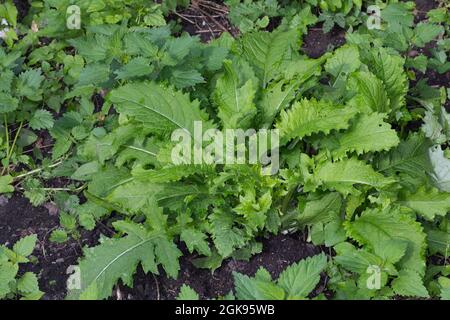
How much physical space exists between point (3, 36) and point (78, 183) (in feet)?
4.17

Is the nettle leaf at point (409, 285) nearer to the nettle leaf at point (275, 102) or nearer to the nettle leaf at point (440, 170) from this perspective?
the nettle leaf at point (440, 170)

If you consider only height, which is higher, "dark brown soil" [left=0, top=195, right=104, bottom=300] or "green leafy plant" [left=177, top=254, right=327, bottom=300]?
"green leafy plant" [left=177, top=254, right=327, bottom=300]

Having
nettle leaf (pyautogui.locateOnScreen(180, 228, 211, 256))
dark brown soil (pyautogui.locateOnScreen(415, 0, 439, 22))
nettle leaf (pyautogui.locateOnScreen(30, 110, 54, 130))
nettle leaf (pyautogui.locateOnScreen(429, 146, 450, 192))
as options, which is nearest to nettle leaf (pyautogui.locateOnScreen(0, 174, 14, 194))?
nettle leaf (pyautogui.locateOnScreen(30, 110, 54, 130))

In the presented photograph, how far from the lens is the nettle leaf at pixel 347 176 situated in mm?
3164

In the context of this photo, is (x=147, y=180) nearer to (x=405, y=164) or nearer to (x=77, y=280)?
(x=77, y=280)

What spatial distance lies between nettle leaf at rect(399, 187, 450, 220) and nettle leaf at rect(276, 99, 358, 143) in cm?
53

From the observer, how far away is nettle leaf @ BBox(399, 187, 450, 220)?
10.8 ft

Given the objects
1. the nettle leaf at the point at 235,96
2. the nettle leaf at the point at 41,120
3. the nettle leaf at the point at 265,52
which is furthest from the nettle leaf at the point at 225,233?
the nettle leaf at the point at 41,120

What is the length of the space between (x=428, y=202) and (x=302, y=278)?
3.00 ft

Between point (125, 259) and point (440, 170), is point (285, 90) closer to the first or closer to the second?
point (440, 170)

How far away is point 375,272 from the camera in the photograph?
2965mm

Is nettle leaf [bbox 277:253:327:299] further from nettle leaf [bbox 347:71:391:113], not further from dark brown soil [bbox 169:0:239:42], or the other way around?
dark brown soil [bbox 169:0:239:42]

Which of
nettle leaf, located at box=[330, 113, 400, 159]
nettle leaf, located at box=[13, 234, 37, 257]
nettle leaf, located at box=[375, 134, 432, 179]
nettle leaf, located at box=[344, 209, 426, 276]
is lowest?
nettle leaf, located at box=[13, 234, 37, 257]

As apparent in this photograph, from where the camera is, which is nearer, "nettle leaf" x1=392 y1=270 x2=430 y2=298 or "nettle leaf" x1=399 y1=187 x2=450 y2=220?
"nettle leaf" x1=392 y1=270 x2=430 y2=298
